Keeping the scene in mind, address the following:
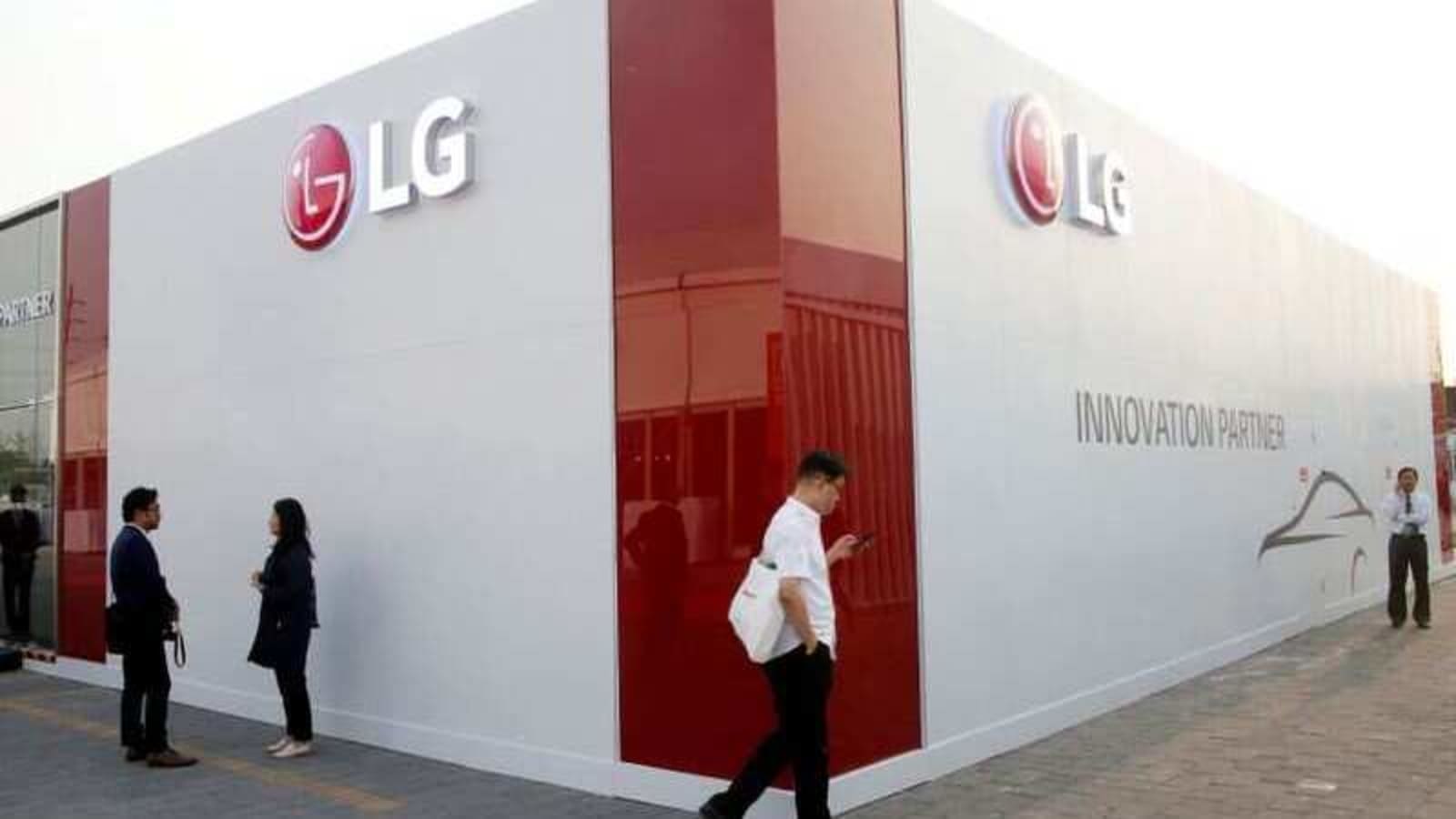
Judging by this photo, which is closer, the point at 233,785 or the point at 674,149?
the point at 674,149

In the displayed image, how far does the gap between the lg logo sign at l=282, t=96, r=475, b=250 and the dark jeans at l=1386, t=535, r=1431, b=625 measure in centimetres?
1141

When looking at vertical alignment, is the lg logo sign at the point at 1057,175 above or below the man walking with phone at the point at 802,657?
above

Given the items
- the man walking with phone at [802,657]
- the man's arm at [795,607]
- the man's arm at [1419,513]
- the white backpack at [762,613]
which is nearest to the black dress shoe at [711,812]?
the man walking with phone at [802,657]

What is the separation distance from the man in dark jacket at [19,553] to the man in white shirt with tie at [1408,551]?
14.5 metres

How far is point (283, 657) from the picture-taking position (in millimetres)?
7805

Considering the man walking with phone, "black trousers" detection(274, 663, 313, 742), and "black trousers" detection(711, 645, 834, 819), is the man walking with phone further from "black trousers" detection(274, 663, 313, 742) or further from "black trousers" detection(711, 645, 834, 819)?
"black trousers" detection(274, 663, 313, 742)

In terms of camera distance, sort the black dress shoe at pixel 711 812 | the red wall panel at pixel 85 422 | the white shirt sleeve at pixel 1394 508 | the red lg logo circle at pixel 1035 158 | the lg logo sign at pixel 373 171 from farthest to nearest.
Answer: the white shirt sleeve at pixel 1394 508, the red wall panel at pixel 85 422, the red lg logo circle at pixel 1035 158, the lg logo sign at pixel 373 171, the black dress shoe at pixel 711 812

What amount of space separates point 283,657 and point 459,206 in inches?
123

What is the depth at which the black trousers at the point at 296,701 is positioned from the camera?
25.7ft

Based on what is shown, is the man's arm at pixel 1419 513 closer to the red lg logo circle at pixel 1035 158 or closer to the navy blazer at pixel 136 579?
the red lg logo circle at pixel 1035 158

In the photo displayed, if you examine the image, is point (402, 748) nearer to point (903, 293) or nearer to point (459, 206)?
point (459, 206)

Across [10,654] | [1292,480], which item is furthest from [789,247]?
[10,654]

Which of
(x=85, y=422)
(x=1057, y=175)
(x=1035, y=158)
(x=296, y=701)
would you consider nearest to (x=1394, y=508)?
(x=1057, y=175)

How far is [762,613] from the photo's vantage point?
5430 millimetres
